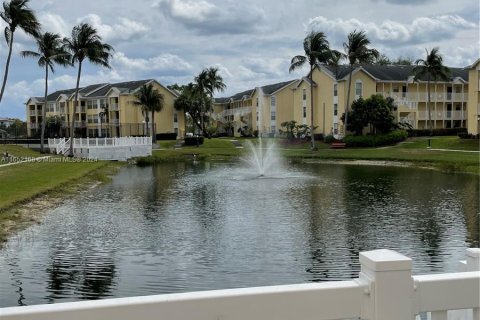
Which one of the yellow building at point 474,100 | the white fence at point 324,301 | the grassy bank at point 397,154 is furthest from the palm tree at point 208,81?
the white fence at point 324,301

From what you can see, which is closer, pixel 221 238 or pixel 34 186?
pixel 221 238

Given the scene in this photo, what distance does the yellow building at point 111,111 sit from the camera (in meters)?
81.6

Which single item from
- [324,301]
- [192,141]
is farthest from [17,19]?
[324,301]


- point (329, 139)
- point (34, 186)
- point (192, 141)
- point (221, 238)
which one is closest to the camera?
point (221, 238)

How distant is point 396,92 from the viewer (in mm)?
66375

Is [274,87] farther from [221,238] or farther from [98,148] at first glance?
[221,238]

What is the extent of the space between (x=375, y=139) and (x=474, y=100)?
11.1m

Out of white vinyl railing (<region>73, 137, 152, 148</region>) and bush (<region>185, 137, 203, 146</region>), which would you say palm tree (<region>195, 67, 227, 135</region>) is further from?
white vinyl railing (<region>73, 137, 152, 148</region>)

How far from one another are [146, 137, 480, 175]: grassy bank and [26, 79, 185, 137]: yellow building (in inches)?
836

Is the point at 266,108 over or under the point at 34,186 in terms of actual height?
over

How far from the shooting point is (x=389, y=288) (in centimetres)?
301

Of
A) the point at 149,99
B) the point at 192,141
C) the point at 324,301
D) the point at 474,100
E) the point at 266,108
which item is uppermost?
the point at 149,99

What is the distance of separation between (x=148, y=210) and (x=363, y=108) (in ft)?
147

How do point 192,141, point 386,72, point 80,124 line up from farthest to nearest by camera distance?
1. point 80,124
2. point 386,72
3. point 192,141
